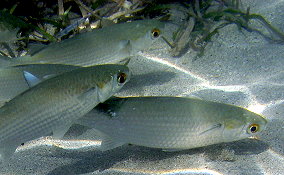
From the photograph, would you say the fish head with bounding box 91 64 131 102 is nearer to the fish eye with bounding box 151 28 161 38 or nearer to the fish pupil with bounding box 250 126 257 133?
the fish pupil with bounding box 250 126 257 133

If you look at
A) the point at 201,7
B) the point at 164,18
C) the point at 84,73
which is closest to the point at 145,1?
the point at 164,18

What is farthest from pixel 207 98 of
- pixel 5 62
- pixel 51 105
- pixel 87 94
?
pixel 5 62

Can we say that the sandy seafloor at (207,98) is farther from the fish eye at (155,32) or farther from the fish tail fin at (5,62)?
the fish tail fin at (5,62)

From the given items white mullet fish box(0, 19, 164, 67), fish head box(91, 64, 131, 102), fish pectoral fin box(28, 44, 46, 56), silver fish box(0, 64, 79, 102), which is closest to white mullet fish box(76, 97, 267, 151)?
fish head box(91, 64, 131, 102)

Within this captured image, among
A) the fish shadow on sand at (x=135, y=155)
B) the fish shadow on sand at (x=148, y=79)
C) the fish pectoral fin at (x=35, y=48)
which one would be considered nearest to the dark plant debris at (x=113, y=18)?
the fish shadow on sand at (x=148, y=79)

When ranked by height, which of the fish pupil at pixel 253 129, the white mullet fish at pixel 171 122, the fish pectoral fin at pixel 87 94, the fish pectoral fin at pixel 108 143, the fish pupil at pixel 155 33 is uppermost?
the fish pectoral fin at pixel 87 94

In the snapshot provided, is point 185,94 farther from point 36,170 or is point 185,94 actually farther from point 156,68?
point 36,170

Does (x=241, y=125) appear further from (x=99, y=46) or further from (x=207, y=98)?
(x=99, y=46)
